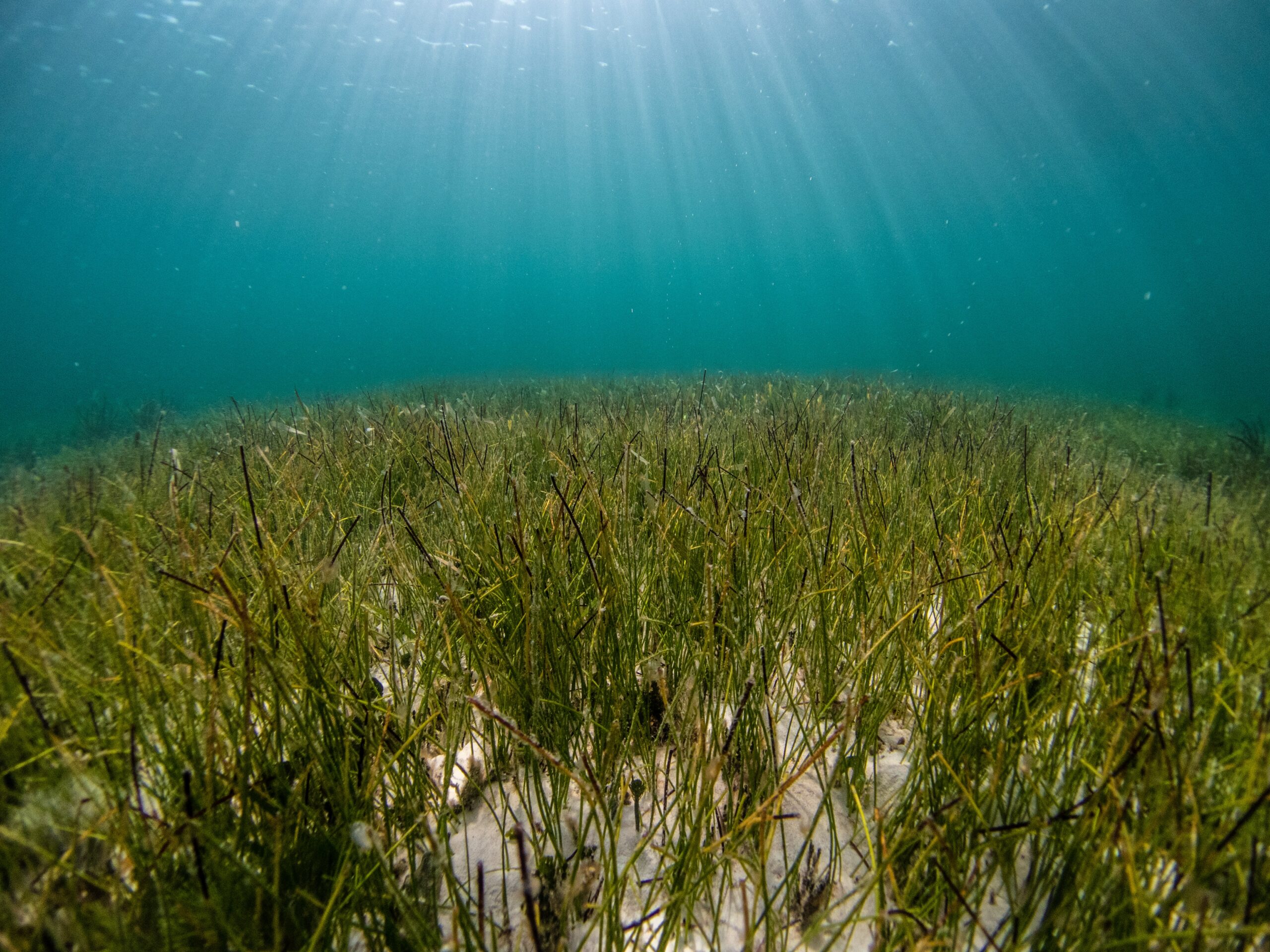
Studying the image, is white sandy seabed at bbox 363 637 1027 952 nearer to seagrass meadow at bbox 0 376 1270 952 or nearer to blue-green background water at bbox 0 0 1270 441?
seagrass meadow at bbox 0 376 1270 952

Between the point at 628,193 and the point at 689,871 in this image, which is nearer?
→ the point at 689,871

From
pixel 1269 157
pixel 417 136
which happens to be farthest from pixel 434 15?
pixel 1269 157

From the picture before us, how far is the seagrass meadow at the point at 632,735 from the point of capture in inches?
30.8

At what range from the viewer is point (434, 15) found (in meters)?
38.6

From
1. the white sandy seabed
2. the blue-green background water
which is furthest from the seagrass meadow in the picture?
the blue-green background water

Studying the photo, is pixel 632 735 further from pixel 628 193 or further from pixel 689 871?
pixel 628 193

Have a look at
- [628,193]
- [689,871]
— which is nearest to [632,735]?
[689,871]

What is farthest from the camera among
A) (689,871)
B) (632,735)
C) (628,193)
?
(628,193)

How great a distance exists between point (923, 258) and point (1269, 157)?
71.5 m

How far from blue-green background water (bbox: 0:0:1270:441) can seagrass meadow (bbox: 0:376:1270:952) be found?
19.3 metres

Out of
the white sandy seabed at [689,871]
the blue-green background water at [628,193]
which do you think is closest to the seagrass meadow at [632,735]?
the white sandy seabed at [689,871]

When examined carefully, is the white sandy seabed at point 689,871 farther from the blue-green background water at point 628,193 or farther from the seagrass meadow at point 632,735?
the blue-green background water at point 628,193

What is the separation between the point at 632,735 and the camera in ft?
3.90

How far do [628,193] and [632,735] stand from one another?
106162mm
